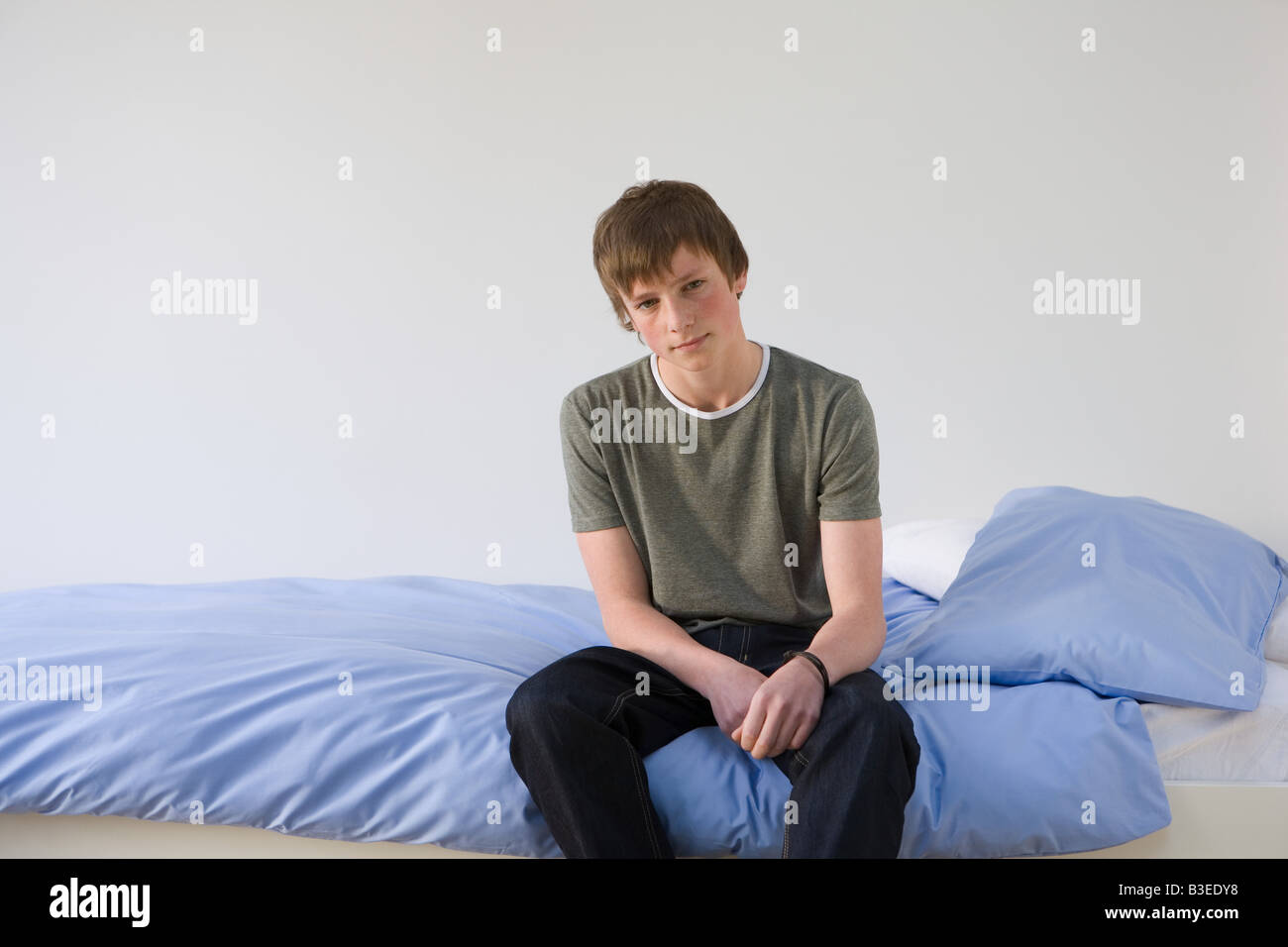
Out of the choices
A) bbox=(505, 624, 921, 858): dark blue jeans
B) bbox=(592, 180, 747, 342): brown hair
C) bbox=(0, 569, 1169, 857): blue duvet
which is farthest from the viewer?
bbox=(592, 180, 747, 342): brown hair

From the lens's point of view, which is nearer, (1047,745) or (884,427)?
(1047,745)

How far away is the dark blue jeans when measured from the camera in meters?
1.10

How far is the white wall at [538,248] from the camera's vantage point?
8.23ft

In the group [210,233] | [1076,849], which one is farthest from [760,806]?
[210,233]

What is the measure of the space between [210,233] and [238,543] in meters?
0.80

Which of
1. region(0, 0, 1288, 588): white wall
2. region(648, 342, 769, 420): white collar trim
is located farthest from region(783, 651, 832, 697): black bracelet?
region(0, 0, 1288, 588): white wall

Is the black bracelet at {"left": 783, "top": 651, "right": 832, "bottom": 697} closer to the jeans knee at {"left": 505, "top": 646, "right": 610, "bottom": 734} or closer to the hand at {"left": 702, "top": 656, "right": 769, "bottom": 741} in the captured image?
the hand at {"left": 702, "top": 656, "right": 769, "bottom": 741}

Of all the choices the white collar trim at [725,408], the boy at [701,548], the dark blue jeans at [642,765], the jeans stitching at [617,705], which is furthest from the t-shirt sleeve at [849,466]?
the jeans stitching at [617,705]

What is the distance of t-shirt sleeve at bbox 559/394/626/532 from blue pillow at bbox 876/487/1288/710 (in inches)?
17.8

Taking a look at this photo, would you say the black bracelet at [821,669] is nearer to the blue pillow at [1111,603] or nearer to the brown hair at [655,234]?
the blue pillow at [1111,603]

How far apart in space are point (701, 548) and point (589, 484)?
174 mm

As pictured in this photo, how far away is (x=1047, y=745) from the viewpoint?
1.30 m
